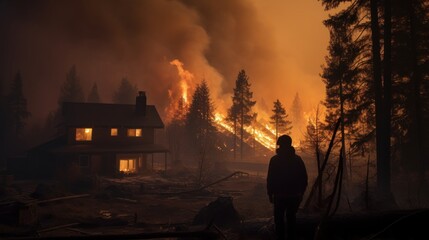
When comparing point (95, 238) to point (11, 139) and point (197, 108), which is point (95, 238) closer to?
point (197, 108)

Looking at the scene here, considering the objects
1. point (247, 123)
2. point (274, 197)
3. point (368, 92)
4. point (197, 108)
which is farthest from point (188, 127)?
point (274, 197)

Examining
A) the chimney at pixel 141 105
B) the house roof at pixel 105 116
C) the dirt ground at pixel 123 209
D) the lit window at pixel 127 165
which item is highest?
the chimney at pixel 141 105

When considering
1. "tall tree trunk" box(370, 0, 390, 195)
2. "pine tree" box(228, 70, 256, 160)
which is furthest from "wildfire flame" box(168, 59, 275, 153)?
"tall tree trunk" box(370, 0, 390, 195)

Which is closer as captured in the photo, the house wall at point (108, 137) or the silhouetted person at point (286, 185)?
the silhouetted person at point (286, 185)

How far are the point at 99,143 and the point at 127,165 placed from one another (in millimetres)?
4563

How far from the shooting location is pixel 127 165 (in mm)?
41906

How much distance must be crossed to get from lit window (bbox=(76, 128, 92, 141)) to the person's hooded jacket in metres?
38.3

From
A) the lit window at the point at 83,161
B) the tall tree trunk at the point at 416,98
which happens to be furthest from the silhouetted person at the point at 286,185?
the lit window at the point at 83,161

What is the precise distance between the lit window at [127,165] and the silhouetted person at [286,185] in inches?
1436

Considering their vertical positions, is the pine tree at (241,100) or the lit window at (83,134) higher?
the pine tree at (241,100)

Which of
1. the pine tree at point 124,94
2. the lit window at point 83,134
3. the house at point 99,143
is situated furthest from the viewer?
the pine tree at point 124,94

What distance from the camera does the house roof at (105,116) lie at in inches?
1640

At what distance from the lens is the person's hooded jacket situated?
23.6ft

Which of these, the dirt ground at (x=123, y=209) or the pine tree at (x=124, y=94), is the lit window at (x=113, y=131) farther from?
the pine tree at (x=124, y=94)
